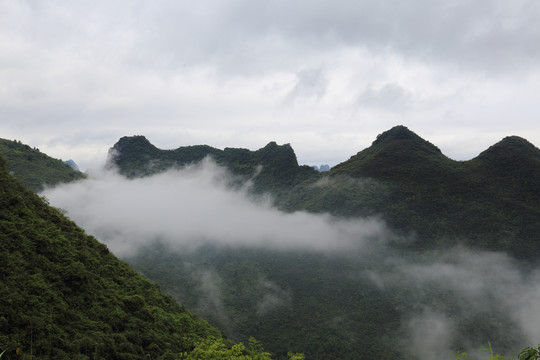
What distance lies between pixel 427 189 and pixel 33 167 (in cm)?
14499

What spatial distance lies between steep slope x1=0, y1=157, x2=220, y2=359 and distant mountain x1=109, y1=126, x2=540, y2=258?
253ft

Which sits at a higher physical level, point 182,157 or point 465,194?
point 182,157

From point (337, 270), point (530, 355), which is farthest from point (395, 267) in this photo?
point (530, 355)

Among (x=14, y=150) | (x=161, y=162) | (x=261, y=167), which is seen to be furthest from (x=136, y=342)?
(x=161, y=162)

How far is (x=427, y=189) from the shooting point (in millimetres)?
101562

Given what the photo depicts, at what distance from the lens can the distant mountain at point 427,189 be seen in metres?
85.9

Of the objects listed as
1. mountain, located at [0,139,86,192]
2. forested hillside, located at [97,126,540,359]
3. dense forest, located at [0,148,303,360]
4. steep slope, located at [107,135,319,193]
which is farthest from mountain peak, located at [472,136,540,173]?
mountain, located at [0,139,86,192]

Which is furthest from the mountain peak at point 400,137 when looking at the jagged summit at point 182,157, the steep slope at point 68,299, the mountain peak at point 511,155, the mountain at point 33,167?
the mountain at point 33,167

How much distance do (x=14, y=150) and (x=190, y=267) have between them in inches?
3645

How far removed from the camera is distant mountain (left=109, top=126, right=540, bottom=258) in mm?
85875

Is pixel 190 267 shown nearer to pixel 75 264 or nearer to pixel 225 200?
pixel 225 200

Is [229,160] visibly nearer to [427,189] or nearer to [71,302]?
[427,189]

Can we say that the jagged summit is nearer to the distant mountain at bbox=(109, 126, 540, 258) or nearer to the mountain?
the distant mountain at bbox=(109, 126, 540, 258)

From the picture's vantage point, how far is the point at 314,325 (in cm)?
6719
